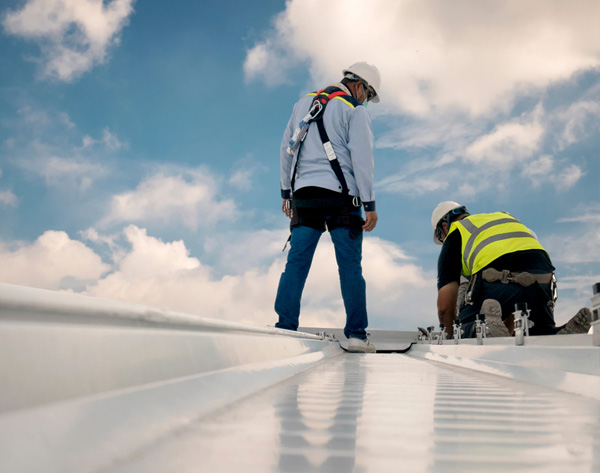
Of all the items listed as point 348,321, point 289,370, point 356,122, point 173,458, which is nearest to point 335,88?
point 356,122

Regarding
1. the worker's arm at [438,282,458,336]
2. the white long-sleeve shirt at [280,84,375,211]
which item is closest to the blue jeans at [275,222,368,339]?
the white long-sleeve shirt at [280,84,375,211]

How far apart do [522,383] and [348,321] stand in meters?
1.98

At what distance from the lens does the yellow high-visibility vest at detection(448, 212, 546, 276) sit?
10.3 feet

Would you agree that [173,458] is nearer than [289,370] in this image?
Yes

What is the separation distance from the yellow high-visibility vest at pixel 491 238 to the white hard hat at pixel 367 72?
1.23 meters

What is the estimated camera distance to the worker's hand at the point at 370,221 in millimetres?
3164

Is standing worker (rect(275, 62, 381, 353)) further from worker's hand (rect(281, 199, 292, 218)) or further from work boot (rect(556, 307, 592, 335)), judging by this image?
work boot (rect(556, 307, 592, 335))

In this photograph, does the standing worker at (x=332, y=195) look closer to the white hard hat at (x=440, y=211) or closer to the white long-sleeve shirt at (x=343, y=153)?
the white long-sleeve shirt at (x=343, y=153)

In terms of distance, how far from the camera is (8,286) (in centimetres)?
48

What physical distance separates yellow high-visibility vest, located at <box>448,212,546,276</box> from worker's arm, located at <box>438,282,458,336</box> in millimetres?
338

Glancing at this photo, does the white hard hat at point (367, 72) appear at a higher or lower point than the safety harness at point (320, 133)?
higher

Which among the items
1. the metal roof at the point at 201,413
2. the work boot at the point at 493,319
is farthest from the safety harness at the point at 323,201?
the metal roof at the point at 201,413

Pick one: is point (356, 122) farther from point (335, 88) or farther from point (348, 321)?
point (348, 321)

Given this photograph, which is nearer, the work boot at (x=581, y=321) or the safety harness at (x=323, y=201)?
the work boot at (x=581, y=321)
